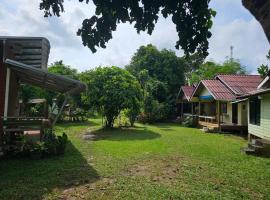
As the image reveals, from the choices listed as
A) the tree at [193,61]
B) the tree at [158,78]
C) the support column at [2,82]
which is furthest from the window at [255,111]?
the support column at [2,82]

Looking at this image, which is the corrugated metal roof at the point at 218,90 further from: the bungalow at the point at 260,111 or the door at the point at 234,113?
the bungalow at the point at 260,111

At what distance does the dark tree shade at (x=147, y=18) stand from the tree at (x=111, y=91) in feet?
52.5

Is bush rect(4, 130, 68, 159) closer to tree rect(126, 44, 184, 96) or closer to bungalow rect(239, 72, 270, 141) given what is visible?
bungalow rect(239, 72, 270, 141)

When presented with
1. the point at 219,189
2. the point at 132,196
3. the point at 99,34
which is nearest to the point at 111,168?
the point at 132,196

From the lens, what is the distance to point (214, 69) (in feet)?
146

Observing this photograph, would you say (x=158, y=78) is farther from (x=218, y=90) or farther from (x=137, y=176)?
(x=137, y=176)

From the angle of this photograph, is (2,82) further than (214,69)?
No

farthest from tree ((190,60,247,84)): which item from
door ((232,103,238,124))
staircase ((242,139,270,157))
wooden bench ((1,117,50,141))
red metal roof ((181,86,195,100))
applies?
wooden bench ((1,117,50,141))

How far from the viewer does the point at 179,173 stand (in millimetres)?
8453

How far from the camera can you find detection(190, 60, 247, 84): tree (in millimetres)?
43781

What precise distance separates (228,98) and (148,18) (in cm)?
1813

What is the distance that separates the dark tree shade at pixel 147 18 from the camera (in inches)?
136

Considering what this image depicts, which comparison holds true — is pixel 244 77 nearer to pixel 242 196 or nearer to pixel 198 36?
pixel 242 196

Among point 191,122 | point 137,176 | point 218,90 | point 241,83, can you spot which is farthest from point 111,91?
point 137,176
